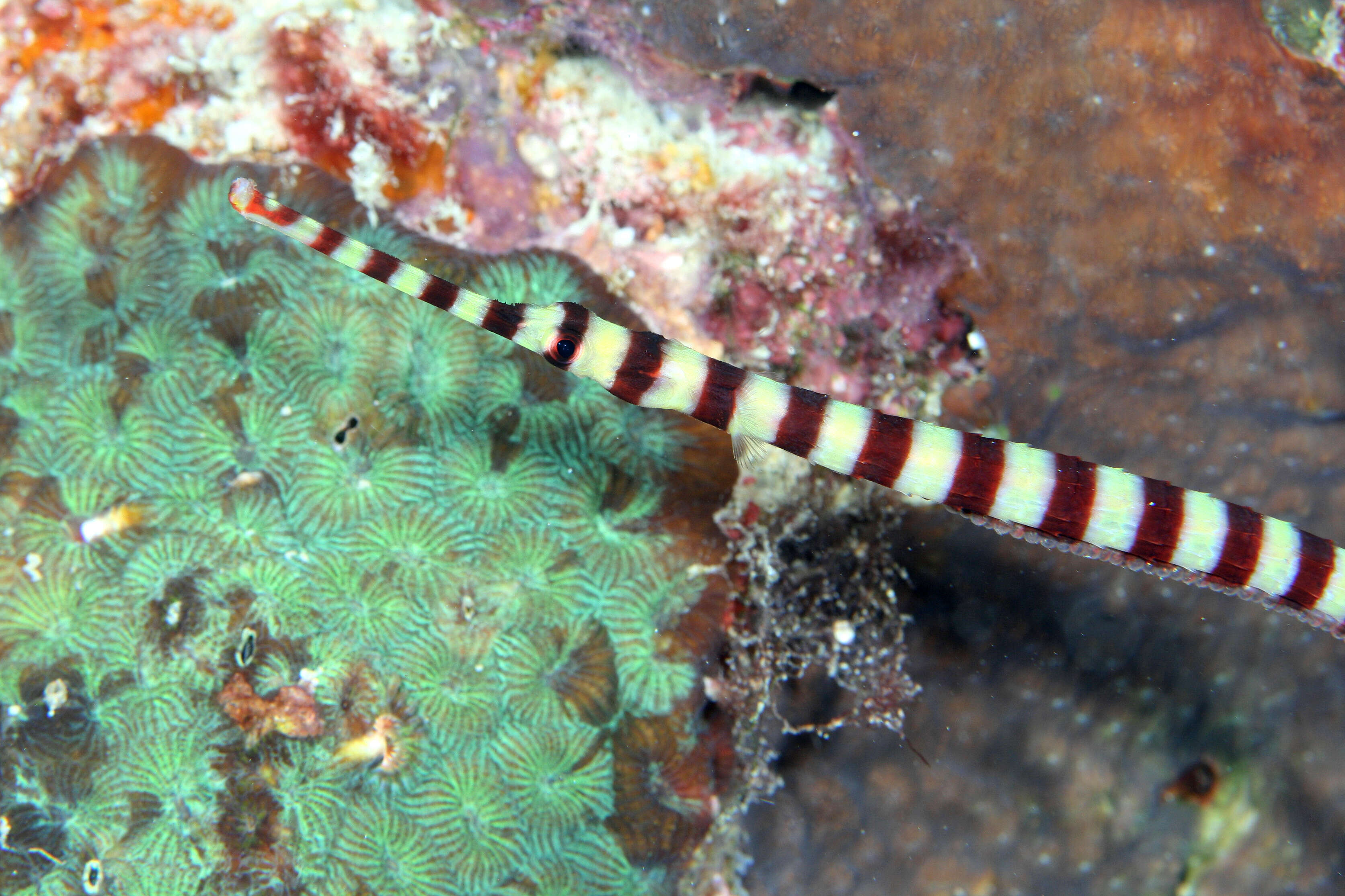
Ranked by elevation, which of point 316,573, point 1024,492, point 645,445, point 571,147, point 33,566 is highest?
point 571,147

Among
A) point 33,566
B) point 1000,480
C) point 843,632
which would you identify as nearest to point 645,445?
point 843,632

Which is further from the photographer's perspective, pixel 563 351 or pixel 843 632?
pixel 843 632

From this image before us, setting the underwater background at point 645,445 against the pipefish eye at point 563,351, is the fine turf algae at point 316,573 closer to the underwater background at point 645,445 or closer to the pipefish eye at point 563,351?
the underwater background at point 645,445

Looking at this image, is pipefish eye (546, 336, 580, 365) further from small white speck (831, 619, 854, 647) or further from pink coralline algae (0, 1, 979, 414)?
small white speck (831, 619, 854, 647)

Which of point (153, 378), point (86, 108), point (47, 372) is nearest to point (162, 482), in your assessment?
point (153, 378)

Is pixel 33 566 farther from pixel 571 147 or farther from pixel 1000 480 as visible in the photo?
pixel 1000 480

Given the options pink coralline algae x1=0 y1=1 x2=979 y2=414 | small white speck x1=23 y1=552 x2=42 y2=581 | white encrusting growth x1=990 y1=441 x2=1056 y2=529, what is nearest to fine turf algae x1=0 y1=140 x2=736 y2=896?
small white speck x1=23 y1=552 x2=42 y2=581

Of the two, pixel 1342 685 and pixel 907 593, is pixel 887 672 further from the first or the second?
pixel 1342 685
